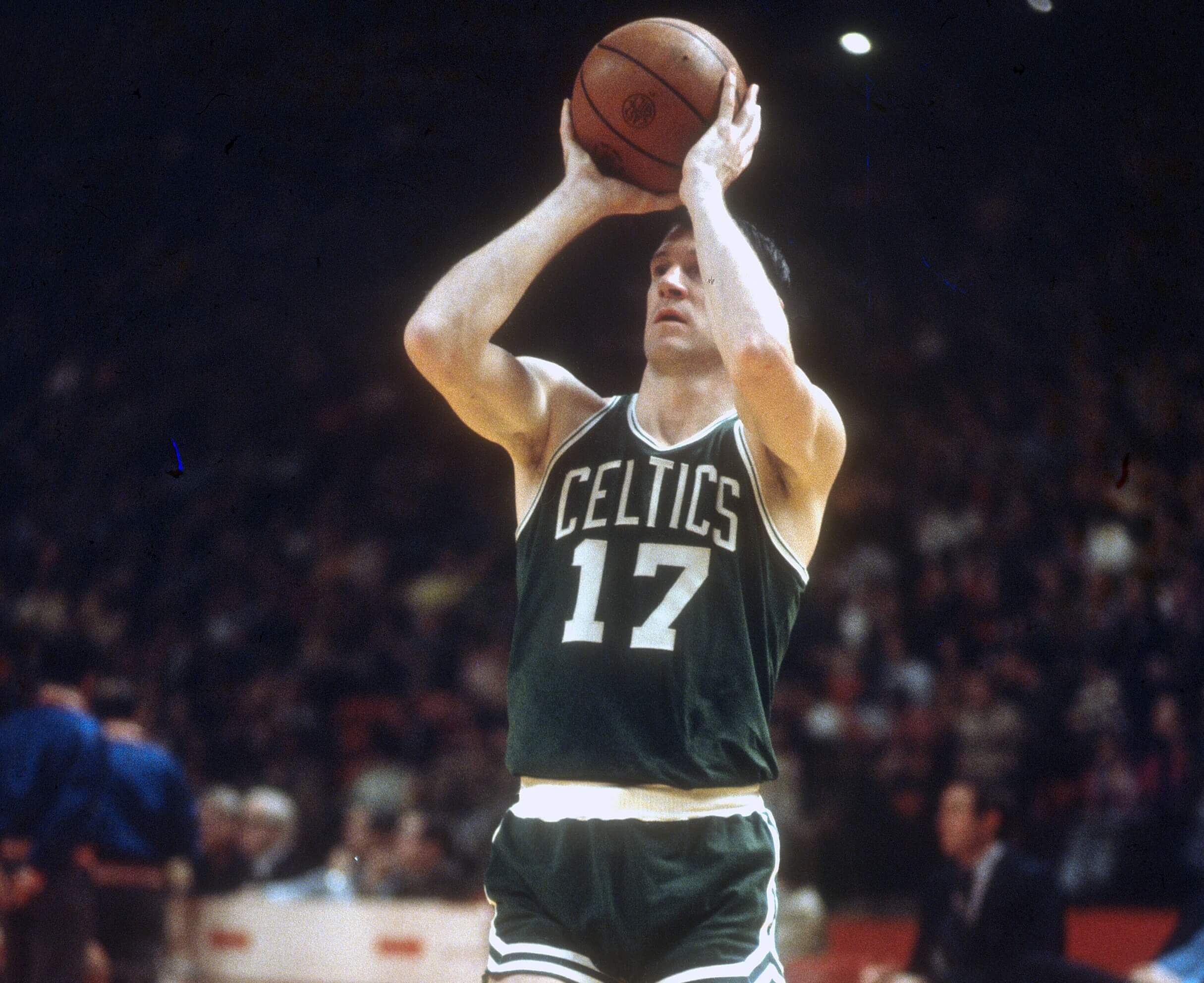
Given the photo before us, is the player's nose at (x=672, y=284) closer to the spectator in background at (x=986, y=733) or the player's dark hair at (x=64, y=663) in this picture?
the player's dark hair at (x=64, y=663)

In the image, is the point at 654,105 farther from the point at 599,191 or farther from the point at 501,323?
the point at 501,323

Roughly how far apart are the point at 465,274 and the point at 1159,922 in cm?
478

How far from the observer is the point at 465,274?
2.37 meters

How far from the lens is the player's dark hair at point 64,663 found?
5270 millimetres

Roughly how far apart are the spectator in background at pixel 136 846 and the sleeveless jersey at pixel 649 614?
11.5 feet

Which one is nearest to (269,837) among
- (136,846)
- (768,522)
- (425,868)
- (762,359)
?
(425,868)

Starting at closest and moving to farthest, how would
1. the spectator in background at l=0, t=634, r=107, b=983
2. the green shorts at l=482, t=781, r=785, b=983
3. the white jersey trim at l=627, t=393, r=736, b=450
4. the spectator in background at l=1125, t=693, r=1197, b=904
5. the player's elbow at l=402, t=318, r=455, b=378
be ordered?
the green shorts at l=482, t=781, r=785, b=983, the player's elbow at l=402, t=318, r=455, b=378, the white jersey trim at l=627, t=393, r=736, b=450, the spectator in background at l=0, t=634, r=107, b=983, the spectator in background at l=1125, t=693, r=1197, b=904

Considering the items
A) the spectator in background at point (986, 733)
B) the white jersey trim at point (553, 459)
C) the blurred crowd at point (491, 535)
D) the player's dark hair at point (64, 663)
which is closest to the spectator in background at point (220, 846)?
the blurred crowd at point (491, 535)

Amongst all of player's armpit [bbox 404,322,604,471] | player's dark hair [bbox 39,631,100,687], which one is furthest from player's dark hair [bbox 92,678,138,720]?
player's armpit [bbox 404,322,604,471]

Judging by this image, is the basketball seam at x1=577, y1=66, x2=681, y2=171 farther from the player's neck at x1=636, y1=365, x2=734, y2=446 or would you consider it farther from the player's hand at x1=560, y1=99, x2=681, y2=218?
the player's neck at x1=636, y1=365, x2=734, y2=446

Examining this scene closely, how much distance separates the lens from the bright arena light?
4.75 m

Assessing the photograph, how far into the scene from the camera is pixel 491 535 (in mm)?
8469

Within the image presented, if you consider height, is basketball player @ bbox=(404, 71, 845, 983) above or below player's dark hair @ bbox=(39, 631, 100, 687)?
above

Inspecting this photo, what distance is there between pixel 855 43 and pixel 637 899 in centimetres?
363
